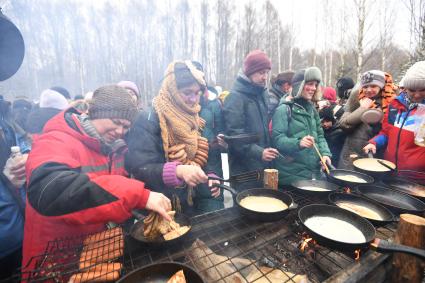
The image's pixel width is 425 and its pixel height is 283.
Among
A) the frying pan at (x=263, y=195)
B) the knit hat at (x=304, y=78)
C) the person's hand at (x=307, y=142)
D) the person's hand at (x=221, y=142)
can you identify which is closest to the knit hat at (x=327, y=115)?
the knit hat at (x=304, y=78)

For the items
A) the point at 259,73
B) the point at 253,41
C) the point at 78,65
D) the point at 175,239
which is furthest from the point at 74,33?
the point at 175,239

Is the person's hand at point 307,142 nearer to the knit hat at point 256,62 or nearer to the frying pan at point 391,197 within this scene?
the frying pan at point 391,197

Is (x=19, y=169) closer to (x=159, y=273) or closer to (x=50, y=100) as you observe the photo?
(x=159, y=273)

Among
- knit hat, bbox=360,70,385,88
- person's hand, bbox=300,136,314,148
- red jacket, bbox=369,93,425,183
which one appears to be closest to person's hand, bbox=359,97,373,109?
knit hat, bbox=360,70,385,88

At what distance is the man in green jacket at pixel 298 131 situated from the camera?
293 centimetres

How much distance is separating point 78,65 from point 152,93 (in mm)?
7441

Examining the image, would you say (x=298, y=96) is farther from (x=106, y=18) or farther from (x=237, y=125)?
(x=106, y=18)

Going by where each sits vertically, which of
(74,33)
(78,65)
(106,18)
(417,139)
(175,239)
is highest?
(106,18)

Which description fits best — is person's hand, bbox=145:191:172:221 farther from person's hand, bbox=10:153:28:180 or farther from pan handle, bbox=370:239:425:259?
pan handle, bbox=370:239:425:259

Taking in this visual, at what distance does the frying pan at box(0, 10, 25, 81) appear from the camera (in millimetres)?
1686

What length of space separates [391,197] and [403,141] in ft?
3.23

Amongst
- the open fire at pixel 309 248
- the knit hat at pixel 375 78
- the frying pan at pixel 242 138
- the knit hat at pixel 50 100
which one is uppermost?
the knit hat at pixel 375 78

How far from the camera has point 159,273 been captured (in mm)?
1251

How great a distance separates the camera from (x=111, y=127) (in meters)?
1.79
